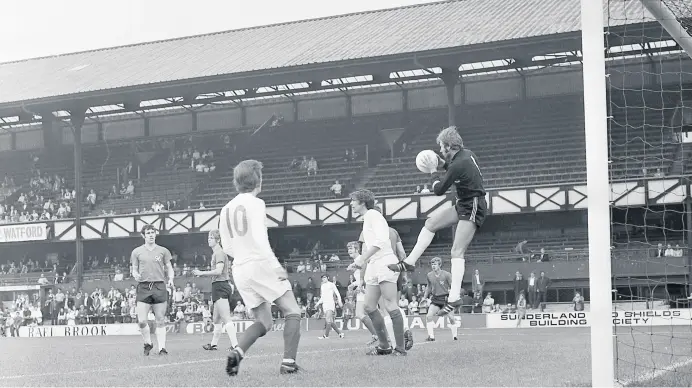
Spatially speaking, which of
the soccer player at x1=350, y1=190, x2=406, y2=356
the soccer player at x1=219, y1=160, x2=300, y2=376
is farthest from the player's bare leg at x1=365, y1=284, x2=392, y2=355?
the soccer player at x1=219, y1=160, x2=300, y2=376

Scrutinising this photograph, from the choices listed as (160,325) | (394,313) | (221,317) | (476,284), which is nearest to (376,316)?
(394,313)

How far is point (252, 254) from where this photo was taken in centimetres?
955

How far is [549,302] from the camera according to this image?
34.1 meters

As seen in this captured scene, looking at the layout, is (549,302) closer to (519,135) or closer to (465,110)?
(519,135)

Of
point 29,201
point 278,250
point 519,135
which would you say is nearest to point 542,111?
point 519,135

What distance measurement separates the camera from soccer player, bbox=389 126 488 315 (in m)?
10.6

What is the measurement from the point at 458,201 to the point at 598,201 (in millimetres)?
3083

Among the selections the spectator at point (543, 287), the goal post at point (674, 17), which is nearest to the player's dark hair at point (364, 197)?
the goal post at point (674, 17)

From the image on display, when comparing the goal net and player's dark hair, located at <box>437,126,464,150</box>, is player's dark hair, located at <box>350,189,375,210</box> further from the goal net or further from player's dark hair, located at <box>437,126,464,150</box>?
the goal net

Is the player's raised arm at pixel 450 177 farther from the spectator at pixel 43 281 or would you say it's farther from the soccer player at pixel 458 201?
the spectator at pixel 43 281

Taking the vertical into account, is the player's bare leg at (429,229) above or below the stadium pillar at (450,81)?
below

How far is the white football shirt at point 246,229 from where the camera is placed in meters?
9.46

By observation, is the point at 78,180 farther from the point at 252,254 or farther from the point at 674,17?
the point at 674,17

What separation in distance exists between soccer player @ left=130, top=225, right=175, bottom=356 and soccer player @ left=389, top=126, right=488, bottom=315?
20.5 ft
